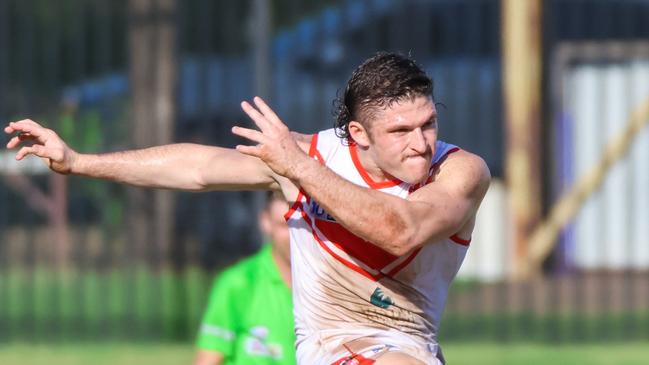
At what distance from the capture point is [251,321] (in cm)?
675

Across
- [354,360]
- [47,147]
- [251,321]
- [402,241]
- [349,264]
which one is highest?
[47,147]

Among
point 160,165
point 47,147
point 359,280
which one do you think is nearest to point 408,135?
point 359,280

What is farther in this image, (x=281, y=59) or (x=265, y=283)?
(x=281, y=59)

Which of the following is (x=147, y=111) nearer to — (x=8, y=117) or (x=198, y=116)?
(x=198, y=116)

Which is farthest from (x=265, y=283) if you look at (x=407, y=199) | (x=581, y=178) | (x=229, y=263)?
(x=581, y=178)

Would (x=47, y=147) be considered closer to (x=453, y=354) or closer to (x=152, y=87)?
(x=152, y=87)

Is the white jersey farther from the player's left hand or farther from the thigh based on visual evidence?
the player's left hand

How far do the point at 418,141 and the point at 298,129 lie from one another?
19.6 ft

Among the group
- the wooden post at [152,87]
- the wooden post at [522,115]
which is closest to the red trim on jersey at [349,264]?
the wooden post at [152,87]

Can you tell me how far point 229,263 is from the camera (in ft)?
35.4

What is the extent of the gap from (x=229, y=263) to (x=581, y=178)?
111 inches

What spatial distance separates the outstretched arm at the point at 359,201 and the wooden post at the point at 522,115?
20.7 feet

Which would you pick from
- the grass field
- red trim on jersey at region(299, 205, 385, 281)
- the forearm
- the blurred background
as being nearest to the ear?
red trim on jersey at region(299, 205, 385, 281)

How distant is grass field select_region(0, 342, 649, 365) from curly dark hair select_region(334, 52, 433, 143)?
220 inches
